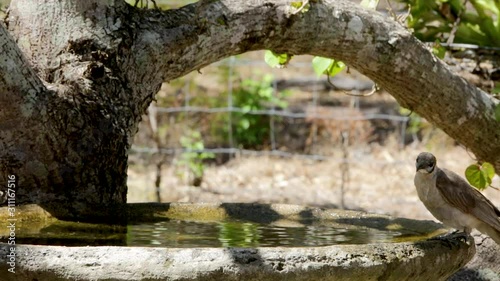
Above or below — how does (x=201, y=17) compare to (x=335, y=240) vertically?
above

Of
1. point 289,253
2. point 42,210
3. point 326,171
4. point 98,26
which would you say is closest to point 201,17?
point 98,26

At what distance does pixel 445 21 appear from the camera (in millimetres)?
4824

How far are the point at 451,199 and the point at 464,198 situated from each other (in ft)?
0.14

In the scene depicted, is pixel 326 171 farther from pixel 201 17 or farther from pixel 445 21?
pixel 201 17

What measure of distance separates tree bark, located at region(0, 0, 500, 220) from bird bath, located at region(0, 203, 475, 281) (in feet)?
0.55

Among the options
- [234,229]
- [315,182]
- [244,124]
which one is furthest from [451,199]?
[244,124]

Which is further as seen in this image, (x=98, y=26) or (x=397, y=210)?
(x=397, y=210)

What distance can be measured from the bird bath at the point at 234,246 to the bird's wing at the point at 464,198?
198mm

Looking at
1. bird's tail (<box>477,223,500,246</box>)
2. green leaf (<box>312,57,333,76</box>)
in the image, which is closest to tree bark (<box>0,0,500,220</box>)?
green leaf (<box>312,57,333,76</box>)

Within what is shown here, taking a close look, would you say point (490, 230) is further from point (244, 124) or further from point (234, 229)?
point (244, 124)

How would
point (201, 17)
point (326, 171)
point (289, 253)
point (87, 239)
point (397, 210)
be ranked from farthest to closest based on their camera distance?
point (326, 171), point (397, 210), point (201, 17), point (87, 239), point (289, 253)

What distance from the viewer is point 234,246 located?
234 centimetres

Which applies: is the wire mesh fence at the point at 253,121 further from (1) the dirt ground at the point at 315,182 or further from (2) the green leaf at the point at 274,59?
(2) the green leaf at the point at 274,59

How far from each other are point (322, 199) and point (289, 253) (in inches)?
221
